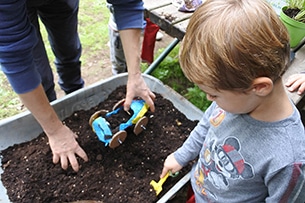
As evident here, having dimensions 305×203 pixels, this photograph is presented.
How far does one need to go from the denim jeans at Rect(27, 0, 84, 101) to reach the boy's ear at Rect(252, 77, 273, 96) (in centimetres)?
102

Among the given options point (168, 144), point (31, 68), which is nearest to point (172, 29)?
point (168, 144)

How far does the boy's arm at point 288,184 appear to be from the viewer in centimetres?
88

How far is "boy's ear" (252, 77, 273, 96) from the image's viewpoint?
81 centimetres

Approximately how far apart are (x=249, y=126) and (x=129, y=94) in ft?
2.24

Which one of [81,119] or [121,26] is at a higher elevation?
[121,26]

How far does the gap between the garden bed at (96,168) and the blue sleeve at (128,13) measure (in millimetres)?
508

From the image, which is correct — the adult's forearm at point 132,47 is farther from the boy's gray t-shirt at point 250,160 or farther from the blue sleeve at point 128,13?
the boy's gray t-shirt at point 250,160

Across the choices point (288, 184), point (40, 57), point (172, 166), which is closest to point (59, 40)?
point (40, 57)

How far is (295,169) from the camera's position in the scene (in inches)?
34.6

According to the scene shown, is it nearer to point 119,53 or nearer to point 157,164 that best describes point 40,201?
point 157,164

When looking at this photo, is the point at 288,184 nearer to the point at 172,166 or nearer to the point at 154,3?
the point at 172,166

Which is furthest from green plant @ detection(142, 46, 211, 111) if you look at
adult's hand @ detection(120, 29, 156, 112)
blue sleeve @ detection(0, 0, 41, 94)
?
blue sleeve @ detection(0, 0, 41, 94)

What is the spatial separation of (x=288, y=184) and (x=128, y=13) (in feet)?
2.93

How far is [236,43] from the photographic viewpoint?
0.78 metres
